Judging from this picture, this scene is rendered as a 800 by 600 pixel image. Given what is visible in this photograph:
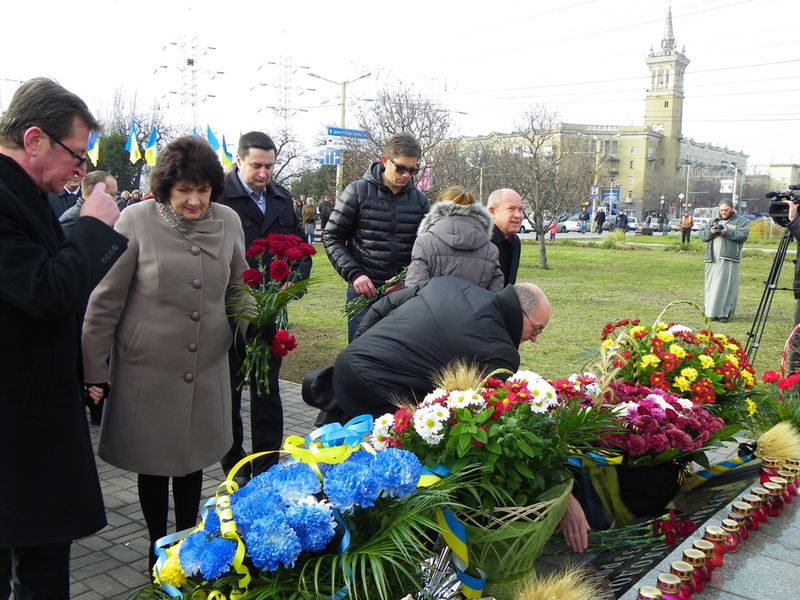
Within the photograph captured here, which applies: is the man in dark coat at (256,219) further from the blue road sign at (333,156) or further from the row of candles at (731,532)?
the blue road sign at (333,156)

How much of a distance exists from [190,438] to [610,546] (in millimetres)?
1670

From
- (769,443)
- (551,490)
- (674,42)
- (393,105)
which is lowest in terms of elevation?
(769,443)

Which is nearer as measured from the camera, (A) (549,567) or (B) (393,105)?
(A) (549,567)

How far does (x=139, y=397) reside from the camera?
2902mm

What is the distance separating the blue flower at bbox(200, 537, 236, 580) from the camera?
154cm

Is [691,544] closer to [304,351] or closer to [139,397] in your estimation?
[139,397]

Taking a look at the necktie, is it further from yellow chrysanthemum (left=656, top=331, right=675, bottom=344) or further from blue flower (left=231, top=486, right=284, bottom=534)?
blue flower (left=231, top=486, right=284, bottom=534)

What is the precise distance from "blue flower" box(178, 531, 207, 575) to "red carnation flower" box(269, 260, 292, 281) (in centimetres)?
158

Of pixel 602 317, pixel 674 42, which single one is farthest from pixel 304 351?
pixel 674 42

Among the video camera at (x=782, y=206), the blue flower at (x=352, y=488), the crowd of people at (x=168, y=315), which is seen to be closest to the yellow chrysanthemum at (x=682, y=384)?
the crowd of people at (x=168, y=315)

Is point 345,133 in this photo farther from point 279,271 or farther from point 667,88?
point 667,88

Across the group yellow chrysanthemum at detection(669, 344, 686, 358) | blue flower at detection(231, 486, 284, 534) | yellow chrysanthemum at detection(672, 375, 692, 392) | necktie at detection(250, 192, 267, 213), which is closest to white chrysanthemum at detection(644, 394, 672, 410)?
yellow chrysanthemum at detection(672, 375, 692, 392)

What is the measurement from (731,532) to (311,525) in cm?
176

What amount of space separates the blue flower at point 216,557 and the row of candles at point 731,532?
1149 mm
